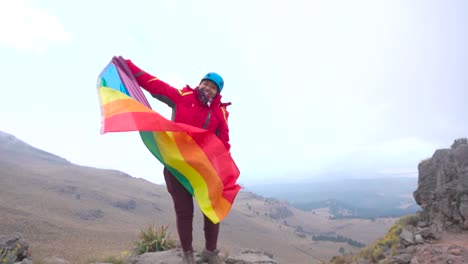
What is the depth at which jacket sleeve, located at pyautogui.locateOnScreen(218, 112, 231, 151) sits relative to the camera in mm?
5029

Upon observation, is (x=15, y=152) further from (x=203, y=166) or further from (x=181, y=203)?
(x=203, y=166)

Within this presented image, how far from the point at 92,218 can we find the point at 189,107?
4304 cm

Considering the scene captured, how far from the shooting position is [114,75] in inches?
199

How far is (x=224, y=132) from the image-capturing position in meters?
5.07

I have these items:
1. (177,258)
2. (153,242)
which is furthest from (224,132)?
(153,242)

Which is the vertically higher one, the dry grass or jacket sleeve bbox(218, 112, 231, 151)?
jacket sleeve bbox(218, 112, 231, 151)

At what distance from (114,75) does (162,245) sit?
4167 millimetres

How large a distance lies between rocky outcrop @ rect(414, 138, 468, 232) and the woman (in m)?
11.4

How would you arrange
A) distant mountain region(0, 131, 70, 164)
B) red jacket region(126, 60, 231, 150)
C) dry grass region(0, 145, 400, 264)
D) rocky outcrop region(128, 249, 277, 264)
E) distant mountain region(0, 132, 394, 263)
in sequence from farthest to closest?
distant mountain region(0, 131, 70, 164)
distant mountain region(0, 132, 394, 263)
dry grass region(0, 145, 400, 264)
rocky outcrop region(128, 249, 277, 264)
red jacket region(126, 60, 231, 150)

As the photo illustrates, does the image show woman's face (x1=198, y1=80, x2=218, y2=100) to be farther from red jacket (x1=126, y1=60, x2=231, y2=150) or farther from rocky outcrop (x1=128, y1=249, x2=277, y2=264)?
rocky outcrop (x1=128, y1=249, x2=277, y2=264)

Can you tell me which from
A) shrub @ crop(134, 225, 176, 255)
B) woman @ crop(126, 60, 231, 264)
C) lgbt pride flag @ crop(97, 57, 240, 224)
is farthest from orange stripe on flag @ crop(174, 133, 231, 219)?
shrub @ crop(134, 225, 176, 255)

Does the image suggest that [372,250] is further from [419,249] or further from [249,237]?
[249,237]

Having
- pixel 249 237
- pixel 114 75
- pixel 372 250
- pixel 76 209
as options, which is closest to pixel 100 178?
pixel 76 209

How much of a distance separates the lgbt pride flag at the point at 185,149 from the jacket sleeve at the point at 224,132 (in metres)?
0.15
